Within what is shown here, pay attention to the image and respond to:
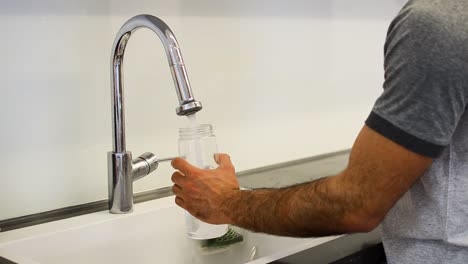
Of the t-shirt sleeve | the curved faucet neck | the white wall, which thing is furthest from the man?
the white wall

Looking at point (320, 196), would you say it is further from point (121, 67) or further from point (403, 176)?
point (121, 67)

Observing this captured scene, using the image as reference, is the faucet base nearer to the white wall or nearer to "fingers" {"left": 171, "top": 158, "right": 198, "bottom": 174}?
the white wall

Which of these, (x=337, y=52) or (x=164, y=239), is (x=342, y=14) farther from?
(x=164, y=239)

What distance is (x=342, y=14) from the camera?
5.48 ft

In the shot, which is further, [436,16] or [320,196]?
[320,196]

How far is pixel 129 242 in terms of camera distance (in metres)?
1.11

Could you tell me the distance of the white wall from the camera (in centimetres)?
105

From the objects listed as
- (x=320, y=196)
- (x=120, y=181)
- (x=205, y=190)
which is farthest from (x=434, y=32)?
(x=120, y=181)

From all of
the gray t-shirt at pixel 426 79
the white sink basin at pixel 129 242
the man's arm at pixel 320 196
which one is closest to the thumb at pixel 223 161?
the man's arm at pixel 320 196

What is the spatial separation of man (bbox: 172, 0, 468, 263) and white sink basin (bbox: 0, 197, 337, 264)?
16 cm

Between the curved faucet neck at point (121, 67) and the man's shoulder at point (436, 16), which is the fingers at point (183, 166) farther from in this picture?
the man's shoulder at point (436, 16)

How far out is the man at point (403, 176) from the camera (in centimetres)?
63

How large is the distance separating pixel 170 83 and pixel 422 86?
Answer: 73cm

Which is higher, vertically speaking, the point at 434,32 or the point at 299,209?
the point at 434,32
